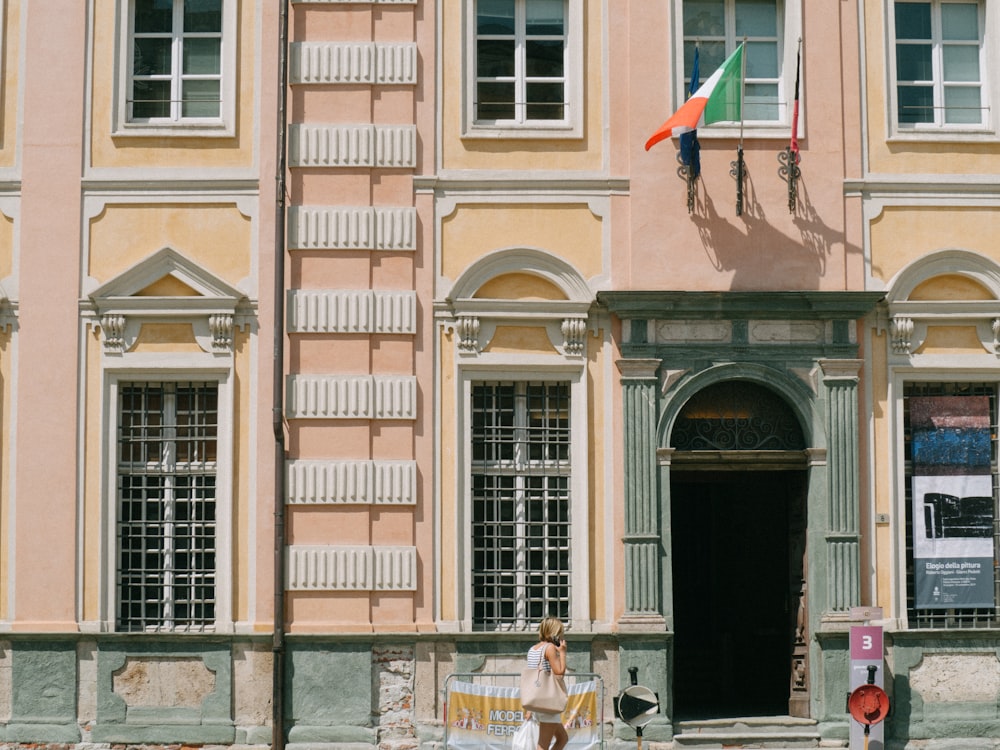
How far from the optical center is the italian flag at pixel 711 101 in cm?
1778

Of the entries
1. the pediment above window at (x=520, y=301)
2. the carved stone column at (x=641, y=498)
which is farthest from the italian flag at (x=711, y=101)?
the carved stone column at (x=641, y=498)

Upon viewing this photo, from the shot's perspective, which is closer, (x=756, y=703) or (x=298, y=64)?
(x=298, y=64)

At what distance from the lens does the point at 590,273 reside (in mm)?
18562

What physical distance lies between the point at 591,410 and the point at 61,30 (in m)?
7.59

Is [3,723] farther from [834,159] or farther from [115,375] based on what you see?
[834,159]

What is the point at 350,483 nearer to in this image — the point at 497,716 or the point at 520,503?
the point at 520,503

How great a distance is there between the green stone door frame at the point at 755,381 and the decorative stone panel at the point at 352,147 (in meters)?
2.85

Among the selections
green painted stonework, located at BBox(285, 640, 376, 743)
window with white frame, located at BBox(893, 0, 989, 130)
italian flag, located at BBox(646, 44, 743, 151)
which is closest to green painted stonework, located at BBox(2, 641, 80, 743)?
green painted stonework, located at BBox(285, 640, 376, 743)

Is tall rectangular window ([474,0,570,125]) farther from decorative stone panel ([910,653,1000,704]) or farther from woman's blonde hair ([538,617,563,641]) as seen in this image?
decorative stone panel ([910,653,1000,704])

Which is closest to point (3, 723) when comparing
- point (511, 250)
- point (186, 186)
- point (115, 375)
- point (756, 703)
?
point (115, 375)

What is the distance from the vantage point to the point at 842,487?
18453 mm

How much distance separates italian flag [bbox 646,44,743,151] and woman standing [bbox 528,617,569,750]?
5.70 metres

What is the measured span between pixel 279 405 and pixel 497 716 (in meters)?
4.27

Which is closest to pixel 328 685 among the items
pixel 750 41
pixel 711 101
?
pixel 711 101
